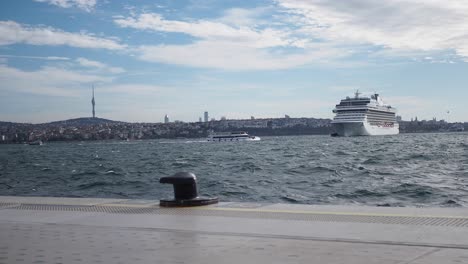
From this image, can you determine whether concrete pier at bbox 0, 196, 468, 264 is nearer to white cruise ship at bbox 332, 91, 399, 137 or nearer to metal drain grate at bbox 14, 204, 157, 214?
metal drain grate at bbox 14, 204, 157, 214

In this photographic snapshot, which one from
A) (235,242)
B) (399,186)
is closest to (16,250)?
(235,242)

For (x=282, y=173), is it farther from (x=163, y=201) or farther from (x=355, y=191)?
(x=163, y=201)

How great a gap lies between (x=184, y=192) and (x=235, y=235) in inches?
116

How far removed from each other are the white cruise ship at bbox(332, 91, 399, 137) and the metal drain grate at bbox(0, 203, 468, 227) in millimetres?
109934

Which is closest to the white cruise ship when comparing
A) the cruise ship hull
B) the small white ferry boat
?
the cruise ship hull

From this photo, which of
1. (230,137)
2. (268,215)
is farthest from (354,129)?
(268,215)

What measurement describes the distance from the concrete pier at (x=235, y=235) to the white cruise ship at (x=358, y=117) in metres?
111

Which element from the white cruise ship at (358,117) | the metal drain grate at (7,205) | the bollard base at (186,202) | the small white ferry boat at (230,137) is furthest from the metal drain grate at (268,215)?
the small white ferry boat at (230,137)

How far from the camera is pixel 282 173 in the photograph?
3034cm

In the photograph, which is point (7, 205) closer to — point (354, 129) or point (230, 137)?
point (354, 129)

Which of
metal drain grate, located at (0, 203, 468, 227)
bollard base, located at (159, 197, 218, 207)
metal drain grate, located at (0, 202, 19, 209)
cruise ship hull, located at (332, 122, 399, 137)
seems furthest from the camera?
cruise ship hull, located at (332, 122, 399, 137)

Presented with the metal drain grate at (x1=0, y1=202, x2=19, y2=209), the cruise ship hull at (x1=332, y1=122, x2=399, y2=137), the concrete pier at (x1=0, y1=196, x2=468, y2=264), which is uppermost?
the cruise ship hull at (x1=332, y1=122, x2=399, y2=137)

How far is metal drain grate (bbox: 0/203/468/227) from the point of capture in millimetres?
6909

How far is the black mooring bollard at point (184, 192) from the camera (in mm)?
9039
